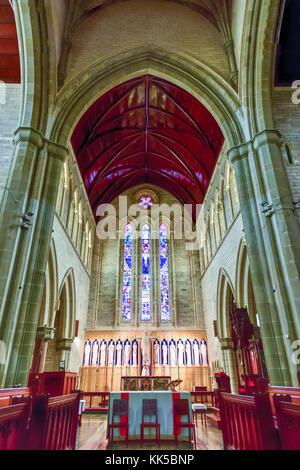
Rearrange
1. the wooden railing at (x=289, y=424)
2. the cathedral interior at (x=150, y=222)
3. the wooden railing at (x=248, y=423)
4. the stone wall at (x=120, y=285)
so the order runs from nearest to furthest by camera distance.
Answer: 1. the wooden railing at (x=289, y=424)
2. the wooden railing at (x=248, y=423)
3. the cathedral interior at (x=150, y=222)
4. the stone wall at (x=120, y=285)

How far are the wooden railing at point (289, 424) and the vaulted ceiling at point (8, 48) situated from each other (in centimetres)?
1110

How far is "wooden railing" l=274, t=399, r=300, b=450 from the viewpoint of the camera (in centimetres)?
335

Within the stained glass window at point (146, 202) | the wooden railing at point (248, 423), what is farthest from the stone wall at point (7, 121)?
the stained glass window at point (146, 202)

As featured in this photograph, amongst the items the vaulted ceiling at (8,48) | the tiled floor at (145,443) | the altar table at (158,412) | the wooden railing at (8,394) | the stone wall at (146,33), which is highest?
the stone wall at (146,33)

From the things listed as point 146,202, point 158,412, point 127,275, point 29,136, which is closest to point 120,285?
point 127,275

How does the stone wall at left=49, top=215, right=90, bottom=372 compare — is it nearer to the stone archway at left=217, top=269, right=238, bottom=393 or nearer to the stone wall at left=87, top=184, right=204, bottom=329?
the stone wall at left=87, top=184, right=204, bottom=329

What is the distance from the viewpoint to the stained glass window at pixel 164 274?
16.0 meters

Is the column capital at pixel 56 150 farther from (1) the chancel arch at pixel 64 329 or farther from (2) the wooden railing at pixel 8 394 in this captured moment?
(2) the wooden railing at pixel 8 394

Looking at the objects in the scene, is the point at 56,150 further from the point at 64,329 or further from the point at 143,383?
the point at 143,383

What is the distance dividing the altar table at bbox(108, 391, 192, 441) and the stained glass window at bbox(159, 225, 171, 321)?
9893 millimetres

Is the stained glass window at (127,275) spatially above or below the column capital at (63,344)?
above

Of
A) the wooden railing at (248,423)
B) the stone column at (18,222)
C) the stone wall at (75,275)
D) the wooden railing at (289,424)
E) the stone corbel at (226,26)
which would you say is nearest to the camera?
the wooden railing at (289,424)

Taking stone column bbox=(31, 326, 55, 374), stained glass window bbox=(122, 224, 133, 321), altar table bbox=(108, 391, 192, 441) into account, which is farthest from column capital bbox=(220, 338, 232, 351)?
stone column bbox=(31, 326, 55, 374)

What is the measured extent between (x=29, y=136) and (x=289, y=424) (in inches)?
328
